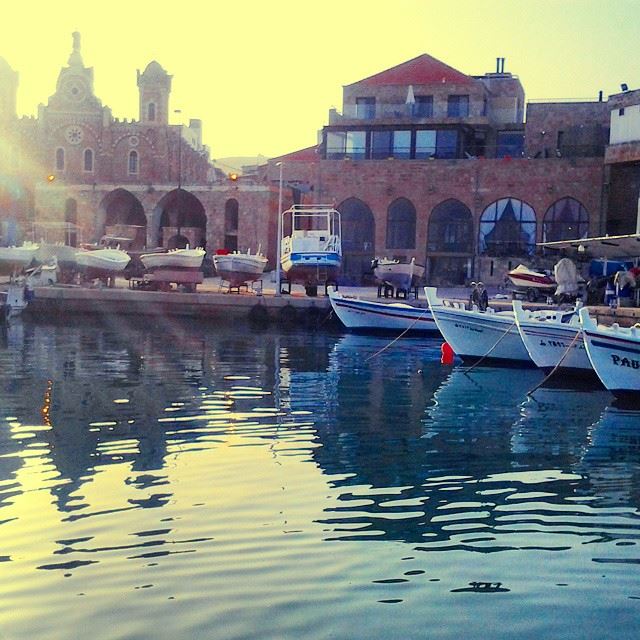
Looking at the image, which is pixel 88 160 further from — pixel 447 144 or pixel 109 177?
pixel 447 144

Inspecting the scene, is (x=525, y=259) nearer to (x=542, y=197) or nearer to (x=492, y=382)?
(x=542, y=197)

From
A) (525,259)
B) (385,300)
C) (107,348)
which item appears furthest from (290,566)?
(525,259)

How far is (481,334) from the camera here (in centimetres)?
2325

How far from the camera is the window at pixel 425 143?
4750cm

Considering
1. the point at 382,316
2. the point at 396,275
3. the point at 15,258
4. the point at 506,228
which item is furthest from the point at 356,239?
the point at 382,316

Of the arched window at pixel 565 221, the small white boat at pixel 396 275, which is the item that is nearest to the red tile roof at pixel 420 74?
the arched window at pixel 565 221

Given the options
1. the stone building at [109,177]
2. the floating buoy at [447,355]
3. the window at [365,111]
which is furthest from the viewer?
the stone building at [109,177]

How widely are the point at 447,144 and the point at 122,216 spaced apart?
72.2ft

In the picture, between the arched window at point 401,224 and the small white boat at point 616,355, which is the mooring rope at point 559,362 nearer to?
the small white boat at point 616,355

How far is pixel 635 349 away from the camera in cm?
1662

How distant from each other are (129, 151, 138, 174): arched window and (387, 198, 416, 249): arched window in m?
22.6

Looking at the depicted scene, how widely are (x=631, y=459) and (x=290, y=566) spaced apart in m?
6.79

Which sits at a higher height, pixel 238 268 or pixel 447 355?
pixel 238 268

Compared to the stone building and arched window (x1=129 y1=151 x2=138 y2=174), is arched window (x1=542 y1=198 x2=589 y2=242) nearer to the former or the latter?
the stone building
